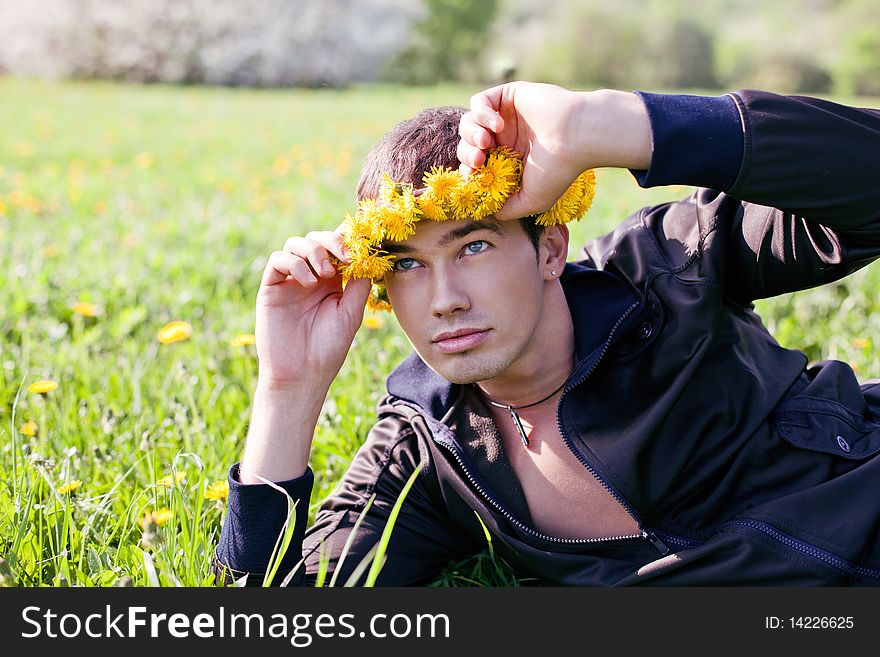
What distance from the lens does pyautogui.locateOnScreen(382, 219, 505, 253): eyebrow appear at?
2.24 m

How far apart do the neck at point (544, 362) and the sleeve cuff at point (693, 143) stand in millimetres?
592

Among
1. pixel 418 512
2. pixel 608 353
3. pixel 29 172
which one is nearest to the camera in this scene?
pixel 608 353

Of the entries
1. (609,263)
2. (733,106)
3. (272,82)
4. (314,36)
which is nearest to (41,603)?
(609,263)

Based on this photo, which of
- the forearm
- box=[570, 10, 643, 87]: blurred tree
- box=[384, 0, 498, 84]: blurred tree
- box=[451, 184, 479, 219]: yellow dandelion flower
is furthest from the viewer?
box=[384, 0, 498, 84]: blurred tree

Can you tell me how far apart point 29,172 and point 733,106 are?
25.3 feet

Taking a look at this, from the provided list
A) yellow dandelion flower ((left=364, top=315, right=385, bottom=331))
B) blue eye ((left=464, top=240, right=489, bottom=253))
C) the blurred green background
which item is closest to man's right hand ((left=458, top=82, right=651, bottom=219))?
blue eye ((left=464, top=240, right=489, bottom=253))

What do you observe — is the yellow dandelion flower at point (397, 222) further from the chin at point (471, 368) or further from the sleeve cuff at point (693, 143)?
the sleeve cuff at point (693, 143)

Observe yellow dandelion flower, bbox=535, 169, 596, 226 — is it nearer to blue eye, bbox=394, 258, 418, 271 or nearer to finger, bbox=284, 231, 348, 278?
blue eye, bbox=394, 258, 418, 271

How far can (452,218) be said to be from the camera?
2.22 metres

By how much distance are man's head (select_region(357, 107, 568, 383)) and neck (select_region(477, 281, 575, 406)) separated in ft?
0.28

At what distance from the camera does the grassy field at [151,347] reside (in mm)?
2375

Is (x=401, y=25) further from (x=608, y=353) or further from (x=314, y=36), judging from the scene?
(x=608, y=353)

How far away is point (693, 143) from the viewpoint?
195 cm

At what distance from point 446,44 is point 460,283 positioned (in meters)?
29.5
